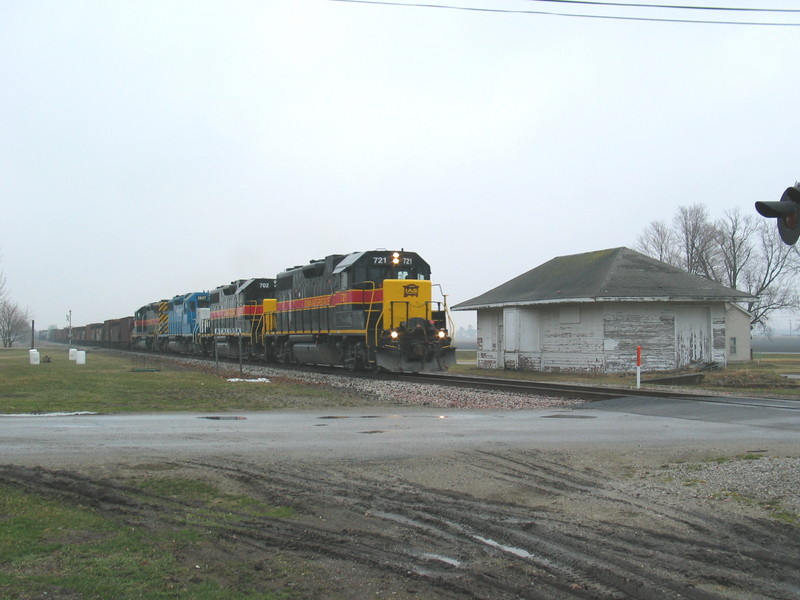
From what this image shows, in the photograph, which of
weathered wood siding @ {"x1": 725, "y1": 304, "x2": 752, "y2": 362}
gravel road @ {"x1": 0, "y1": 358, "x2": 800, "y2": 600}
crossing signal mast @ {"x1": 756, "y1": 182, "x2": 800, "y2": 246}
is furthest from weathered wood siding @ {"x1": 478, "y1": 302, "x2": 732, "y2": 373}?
crossing signal mast @ {"x1": 756, "y1": 182, "x2": 800, "y2": 246}

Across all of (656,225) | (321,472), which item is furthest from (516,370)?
(656,225)

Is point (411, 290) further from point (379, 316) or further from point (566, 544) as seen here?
point (566, 544)

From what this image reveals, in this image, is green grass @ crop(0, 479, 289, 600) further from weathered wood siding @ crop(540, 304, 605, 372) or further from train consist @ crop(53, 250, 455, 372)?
weathered wood siding @ crop(540, 304, 605, 372)

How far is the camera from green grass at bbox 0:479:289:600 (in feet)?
14.9

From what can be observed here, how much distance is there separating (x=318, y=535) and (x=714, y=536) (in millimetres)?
3152

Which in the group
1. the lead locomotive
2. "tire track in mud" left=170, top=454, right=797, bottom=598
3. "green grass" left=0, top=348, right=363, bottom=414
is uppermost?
the lead locomotive

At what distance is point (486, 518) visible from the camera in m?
6.25

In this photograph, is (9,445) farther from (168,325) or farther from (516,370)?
(168,325)

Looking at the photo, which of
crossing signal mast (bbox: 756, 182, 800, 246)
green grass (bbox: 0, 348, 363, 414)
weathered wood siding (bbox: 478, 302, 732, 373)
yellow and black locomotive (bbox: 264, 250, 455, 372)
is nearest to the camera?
crossing signal mast (bbox: 756, 182, 800, 246)

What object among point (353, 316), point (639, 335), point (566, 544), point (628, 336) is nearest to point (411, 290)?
point (353, 316)

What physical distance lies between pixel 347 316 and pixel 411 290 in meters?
2.51

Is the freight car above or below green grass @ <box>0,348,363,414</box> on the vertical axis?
above

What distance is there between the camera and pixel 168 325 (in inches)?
2013

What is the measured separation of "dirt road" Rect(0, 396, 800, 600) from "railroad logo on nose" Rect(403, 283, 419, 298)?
1426 centimetres
